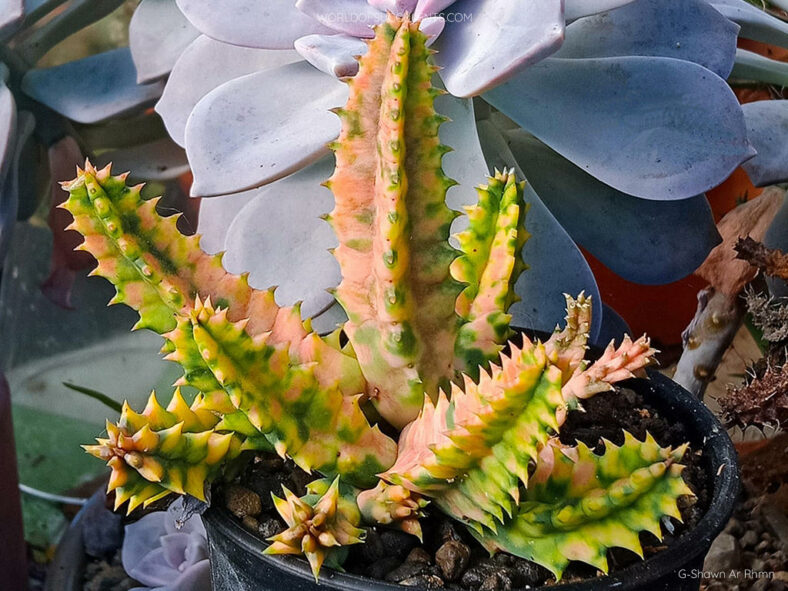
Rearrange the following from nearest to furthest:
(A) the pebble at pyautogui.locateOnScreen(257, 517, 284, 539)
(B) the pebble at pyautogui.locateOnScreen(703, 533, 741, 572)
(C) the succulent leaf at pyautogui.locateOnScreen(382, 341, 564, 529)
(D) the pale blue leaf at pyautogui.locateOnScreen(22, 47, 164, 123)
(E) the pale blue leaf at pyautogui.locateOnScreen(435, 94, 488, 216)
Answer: (C) the succulent leaf at pyautogui.locateOnScreen(382, 341, 564, 529) < (A) the pebble at pyautogui.locateOnScreen(257, 517, 284, 539) < (E) the pale blue leaf at pyautogui.locateOnScreen(435, 94, 488, 216) < (B) the pebble at pyautogui.locateOnScreen(703, 533, 741, 572) < (D) the pale blue leaf at pyautogui.locateOnScreen(22, 47, 164, 123)

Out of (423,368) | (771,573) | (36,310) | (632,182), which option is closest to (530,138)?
(632,182)

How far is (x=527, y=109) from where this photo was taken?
1.76 ft

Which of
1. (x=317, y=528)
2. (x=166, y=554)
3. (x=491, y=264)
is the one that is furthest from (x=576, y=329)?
(x=166, y=554)

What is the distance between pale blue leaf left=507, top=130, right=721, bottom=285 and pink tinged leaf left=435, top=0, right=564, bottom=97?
0.44 feet

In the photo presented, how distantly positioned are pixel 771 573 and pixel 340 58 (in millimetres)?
468

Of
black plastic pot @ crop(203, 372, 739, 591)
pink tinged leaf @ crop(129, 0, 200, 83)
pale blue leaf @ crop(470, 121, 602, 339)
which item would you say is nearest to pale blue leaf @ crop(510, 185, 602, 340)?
pale blue leaf @ crop(470, 121, 602, 339)

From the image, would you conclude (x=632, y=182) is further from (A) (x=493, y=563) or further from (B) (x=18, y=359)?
(B) (x=18, y=359)

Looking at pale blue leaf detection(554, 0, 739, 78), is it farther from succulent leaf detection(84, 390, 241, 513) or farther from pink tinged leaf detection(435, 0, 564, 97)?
succulent leaf detection(84, 390, 241, 513)

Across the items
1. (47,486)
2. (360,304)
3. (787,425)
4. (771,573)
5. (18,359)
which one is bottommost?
(47,486)

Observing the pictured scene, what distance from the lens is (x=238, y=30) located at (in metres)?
0.52

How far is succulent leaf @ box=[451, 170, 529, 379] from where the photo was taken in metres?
0.44

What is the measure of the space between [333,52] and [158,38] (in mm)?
260

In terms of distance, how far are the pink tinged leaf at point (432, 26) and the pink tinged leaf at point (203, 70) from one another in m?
0.14

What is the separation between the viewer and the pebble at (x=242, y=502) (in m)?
0.44
